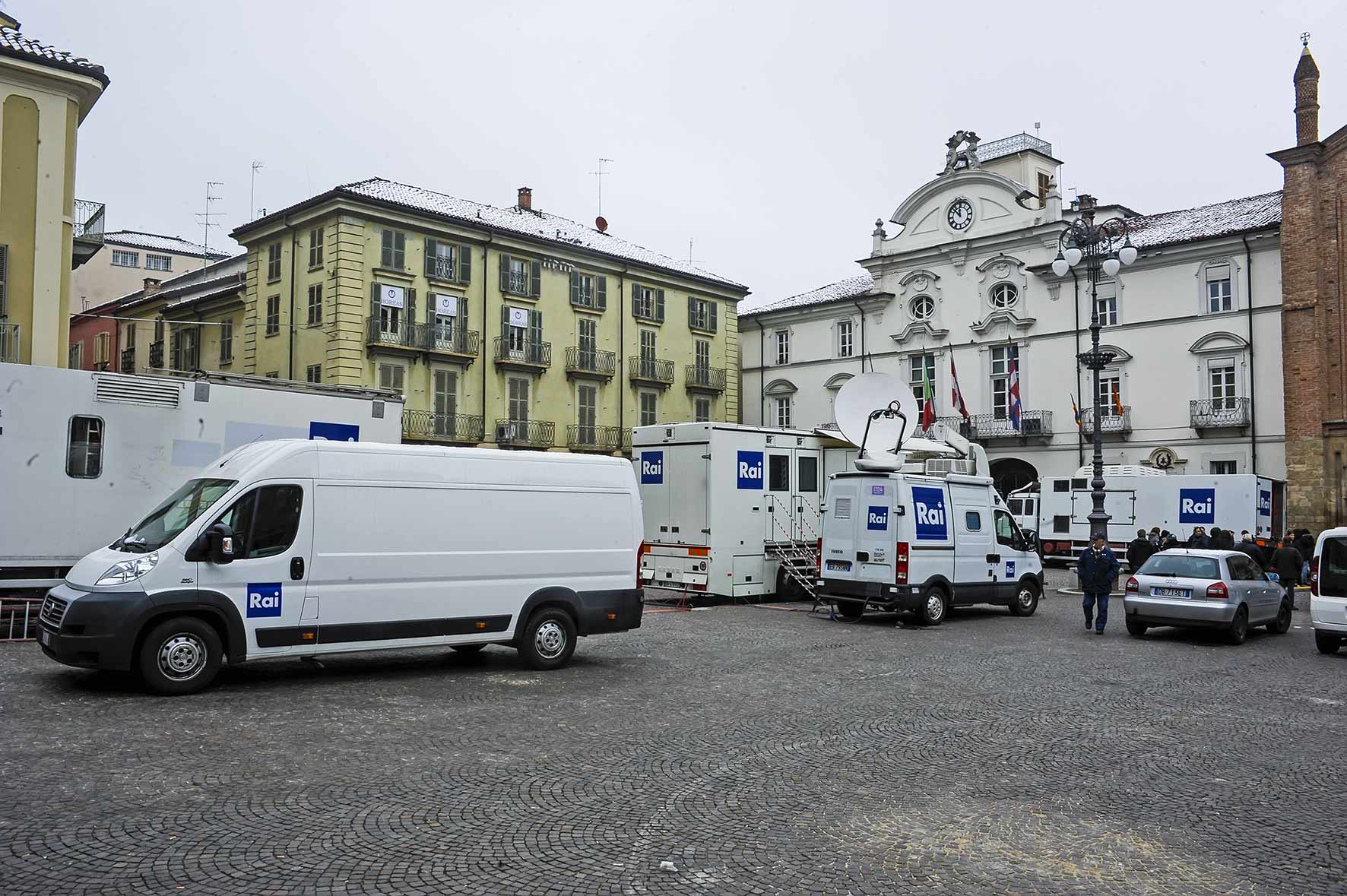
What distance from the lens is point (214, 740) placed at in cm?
774

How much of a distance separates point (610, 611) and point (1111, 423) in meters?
33.7

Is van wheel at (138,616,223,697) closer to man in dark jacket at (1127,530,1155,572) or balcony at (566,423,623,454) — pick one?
man in dark jacket at (1127,530,1155,572)

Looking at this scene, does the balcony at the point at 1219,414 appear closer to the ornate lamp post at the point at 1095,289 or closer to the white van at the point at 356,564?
the ornate lamp post at the point at 1095,289

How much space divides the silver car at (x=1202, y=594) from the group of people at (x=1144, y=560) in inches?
16.3

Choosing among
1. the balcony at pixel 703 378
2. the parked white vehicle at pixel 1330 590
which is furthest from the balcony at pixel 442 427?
the parked white vehicle at pixel 1330 590

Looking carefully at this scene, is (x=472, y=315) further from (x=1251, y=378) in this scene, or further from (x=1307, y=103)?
(x=1307, y=103)

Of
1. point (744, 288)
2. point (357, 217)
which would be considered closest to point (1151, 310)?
point (744, 288)

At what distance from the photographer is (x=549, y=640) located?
1163cm

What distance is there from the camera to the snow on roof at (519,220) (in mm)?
37875

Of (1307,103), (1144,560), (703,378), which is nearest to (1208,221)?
(1307,103)

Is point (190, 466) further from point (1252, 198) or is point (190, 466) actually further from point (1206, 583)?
point (1252, 198)

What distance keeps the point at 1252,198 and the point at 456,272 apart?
31.6 metres

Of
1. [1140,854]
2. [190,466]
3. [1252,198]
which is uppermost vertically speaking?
[1252,198]

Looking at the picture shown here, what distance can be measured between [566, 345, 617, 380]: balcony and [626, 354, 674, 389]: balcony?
3.40 feet
